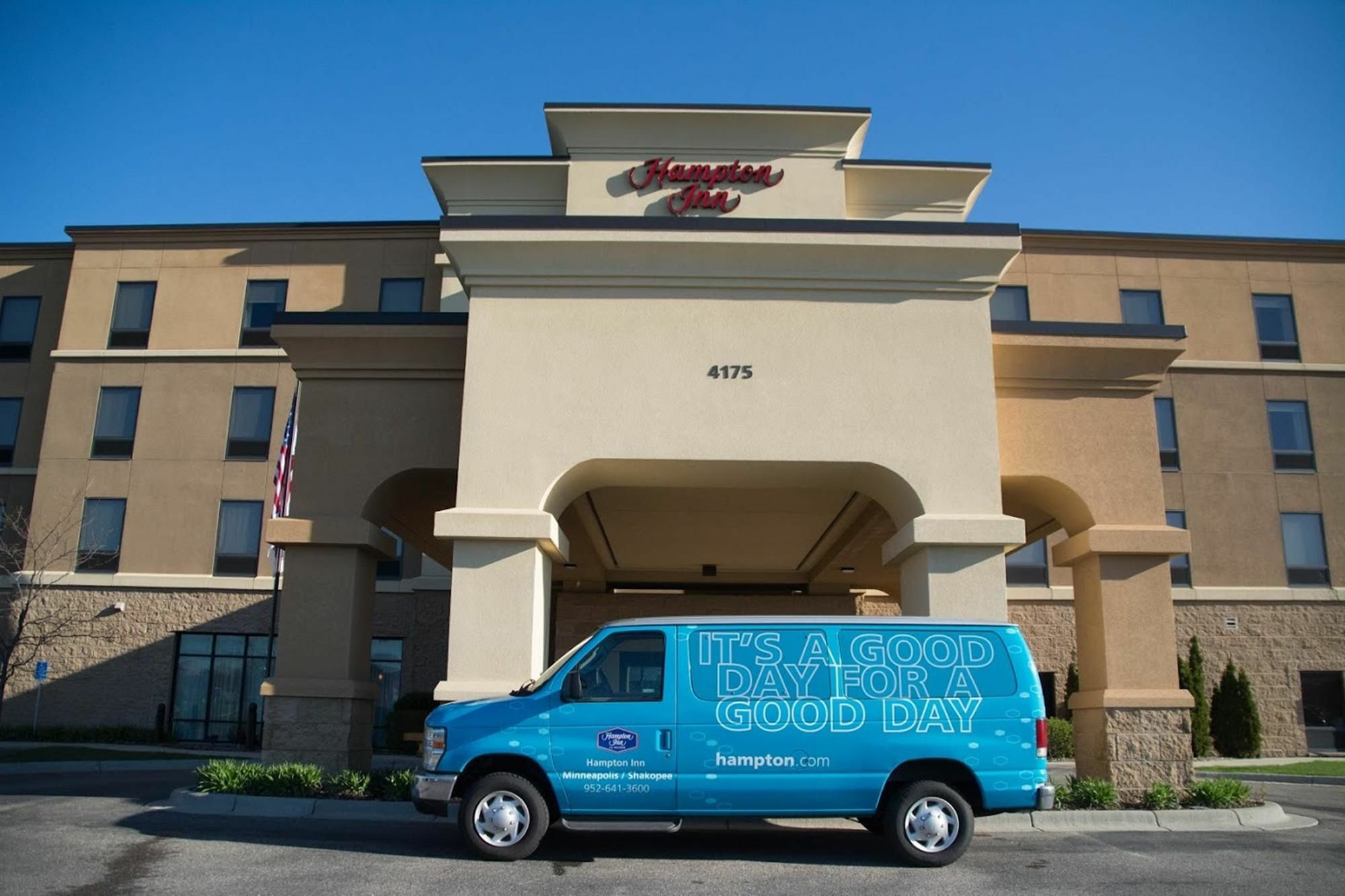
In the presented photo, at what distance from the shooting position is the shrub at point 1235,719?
28203 millimetres

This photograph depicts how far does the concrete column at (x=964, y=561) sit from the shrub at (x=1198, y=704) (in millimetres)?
17940

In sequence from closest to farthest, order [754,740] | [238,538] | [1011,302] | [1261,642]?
[754,740] → [1261,642] → [238,538] → [1011,302]

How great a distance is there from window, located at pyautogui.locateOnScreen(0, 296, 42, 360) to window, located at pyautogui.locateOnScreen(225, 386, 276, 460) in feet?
24.4

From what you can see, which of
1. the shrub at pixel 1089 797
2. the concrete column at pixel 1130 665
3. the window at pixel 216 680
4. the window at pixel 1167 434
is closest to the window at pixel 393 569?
the window at pixel 216 680

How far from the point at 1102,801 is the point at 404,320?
10491 millimetres

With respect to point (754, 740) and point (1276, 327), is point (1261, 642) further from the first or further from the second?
point (754, 740)

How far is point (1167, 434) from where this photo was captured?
31.1m

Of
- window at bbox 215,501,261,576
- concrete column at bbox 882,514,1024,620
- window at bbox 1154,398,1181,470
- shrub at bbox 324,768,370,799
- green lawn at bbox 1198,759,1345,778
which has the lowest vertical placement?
green lawn at bbox 1198,759,1345,778

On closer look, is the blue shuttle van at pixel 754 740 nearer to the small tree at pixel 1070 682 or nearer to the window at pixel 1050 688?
the small tree at pixel 1070 682

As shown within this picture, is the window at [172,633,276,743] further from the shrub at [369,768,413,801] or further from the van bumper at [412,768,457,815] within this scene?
the van bumper at [412,768,457,815]

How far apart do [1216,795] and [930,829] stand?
545cm

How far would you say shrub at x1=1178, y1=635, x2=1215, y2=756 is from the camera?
91.0 ft

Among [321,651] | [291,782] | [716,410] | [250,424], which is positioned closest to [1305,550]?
[716,410]

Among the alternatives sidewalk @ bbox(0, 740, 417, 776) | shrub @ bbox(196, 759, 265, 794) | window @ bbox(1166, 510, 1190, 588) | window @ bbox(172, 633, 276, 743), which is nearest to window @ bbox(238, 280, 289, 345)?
window @ bbox(172, 633, 276, 743)
